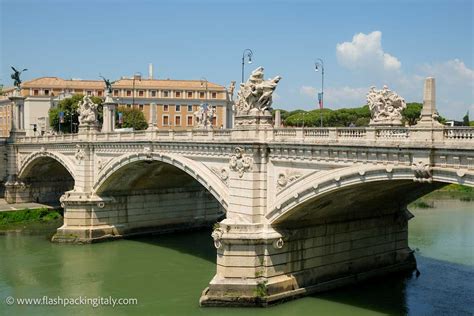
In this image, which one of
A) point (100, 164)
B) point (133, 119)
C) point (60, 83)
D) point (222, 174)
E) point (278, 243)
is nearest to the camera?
point (278, 243)

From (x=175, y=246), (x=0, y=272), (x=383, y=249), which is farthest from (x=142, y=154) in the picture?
(x=383, y=249)

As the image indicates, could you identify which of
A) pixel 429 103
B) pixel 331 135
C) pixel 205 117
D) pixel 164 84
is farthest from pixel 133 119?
pixel 429 103

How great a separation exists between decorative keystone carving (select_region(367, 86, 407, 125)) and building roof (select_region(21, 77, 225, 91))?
69.1 meters

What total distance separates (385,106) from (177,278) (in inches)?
592

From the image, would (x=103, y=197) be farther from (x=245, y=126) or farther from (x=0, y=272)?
(x=245, y=126)

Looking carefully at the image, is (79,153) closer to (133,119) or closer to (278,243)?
(278,243)

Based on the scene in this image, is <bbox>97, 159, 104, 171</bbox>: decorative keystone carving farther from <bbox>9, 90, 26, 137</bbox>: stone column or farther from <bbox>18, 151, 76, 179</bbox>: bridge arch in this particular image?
<bbox>9, 90, 26, 137</bbox>: stone column

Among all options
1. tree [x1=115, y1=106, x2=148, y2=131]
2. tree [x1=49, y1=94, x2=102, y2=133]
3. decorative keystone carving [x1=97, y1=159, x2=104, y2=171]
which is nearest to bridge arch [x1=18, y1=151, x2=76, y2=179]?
decorative keystone carving [x1=97, y1=159, x2=104, y2=171]

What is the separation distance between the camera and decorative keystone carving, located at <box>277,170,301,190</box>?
2394cm

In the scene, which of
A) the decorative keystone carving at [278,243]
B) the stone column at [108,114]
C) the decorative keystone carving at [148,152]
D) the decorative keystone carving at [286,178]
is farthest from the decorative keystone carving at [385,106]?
the stone column at [108,114]

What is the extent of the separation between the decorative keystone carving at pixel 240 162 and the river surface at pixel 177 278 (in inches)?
236

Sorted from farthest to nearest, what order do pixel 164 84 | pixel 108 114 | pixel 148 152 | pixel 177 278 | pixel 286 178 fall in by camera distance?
pixel 164 84, pixel 108 114, pixel 148 152, pixel 177 278, pixel 286 178

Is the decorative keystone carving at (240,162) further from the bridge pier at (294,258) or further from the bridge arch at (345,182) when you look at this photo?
the bridge pier at (294,258)

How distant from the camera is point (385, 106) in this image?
22.0m
